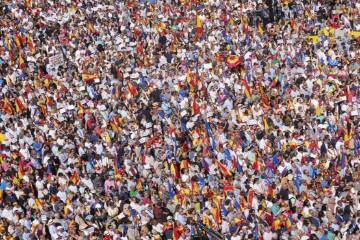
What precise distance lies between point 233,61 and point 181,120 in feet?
13.3

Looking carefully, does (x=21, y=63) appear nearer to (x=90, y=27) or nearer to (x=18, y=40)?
(x=18, y=40)

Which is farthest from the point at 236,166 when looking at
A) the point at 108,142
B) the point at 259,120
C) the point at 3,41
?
the point at 3,41

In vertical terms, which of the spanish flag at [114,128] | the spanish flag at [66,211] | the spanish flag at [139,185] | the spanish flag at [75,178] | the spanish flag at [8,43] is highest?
the spanish flag at [8,43]

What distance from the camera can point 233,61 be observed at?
3062cm

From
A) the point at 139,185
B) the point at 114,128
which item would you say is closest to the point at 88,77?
the point at 114,128

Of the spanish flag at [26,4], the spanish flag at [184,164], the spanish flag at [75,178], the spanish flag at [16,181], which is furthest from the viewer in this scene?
the spanish flag at [26,4]

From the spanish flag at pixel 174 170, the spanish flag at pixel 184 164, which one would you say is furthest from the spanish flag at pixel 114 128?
the spanish flag at pixel 184 164

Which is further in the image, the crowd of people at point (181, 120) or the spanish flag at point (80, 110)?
the spanish flag at point (80, 110)

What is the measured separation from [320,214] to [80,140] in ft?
28.1

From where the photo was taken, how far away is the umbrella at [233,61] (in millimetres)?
30500

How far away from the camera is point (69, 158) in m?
25.9

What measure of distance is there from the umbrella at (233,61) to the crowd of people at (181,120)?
67 mm

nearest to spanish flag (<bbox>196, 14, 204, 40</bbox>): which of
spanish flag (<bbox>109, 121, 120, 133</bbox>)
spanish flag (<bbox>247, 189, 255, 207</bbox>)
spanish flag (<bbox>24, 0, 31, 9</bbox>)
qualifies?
spanish flag (<bbox>109, 121, 120, 133</bbox>)

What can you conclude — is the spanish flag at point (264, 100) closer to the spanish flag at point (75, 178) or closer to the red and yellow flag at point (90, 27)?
the spanish flag at point (75, 178)
